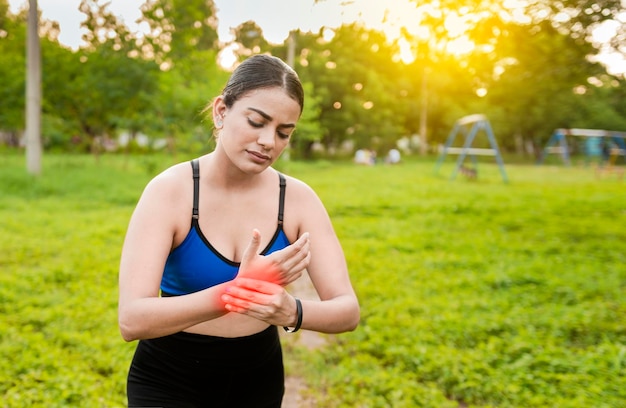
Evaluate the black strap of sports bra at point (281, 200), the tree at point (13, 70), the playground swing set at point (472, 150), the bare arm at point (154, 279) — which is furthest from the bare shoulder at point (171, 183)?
the tree at point (13, 70)

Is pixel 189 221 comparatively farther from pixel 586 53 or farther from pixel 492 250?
pixel 586 53

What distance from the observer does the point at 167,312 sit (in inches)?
63.2

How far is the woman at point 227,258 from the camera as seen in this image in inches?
64.7

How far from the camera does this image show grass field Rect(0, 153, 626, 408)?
13.5 ft

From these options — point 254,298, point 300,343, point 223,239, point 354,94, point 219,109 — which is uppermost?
point 354,94

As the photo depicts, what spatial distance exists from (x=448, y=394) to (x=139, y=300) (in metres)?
3.07

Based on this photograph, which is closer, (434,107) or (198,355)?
(198,355)

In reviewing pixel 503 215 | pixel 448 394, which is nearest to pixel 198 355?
pixel 448 394

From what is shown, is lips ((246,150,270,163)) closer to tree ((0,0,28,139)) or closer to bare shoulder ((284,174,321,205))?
bare shoulder ((284,174,321,205))

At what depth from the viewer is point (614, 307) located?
5.86m

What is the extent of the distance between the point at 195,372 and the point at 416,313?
4219 mm

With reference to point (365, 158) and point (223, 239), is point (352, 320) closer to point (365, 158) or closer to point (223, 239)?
point (223, 239)

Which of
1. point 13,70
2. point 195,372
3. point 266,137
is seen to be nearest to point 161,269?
point 195,372

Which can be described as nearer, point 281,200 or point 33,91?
point 281,200
